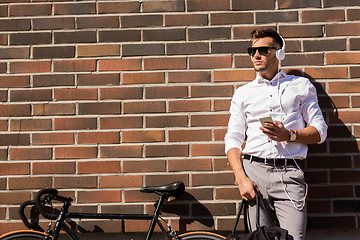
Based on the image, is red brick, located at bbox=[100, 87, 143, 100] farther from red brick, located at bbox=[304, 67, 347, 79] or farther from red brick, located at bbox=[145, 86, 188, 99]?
red brick, located at bbox=[304, 67, 347, 79]

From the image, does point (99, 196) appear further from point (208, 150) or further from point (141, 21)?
point (141, 21)

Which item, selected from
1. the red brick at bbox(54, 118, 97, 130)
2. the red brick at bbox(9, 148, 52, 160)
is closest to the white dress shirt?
the red brick at bbox(54, 118, 97, 130)

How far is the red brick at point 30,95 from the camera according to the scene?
3.10 m

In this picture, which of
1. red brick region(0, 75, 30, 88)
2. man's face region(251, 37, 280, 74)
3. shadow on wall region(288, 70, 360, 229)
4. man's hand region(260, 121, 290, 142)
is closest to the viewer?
man's hand region(260, 121, 290, 142)

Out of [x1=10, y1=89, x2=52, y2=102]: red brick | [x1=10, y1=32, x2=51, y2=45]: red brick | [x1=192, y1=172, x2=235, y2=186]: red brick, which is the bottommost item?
[x1=192, y1=172, x2=235, y2=186]: red brick

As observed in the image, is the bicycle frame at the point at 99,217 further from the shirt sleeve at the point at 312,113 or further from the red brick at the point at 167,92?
the shirt sleeve at the point at 312,113

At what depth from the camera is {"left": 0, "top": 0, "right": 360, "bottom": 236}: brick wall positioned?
3.04 metres

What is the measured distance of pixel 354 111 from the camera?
3025 mm

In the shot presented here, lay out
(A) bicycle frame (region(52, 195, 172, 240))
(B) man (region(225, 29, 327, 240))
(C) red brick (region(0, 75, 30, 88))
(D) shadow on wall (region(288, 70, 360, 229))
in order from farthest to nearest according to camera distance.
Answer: (C) red brick (region(0, 75, 30, 88)), (D) shadow on wall (region(288, 70, 360, 229)), (A) bicycle frame (region(52, 195, 172, 240)), (B) man (region(225, 29, 327, 240))

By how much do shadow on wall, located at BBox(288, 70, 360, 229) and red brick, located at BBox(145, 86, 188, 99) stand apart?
0.86 meters

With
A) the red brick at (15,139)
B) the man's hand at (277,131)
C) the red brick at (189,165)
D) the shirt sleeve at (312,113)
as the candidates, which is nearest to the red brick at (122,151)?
the red brick at (189,165)

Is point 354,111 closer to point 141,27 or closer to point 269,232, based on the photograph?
point 269,232

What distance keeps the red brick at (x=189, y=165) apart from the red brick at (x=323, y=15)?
54.5 inches

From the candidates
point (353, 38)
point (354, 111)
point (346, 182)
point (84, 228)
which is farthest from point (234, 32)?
point (84, 228)
